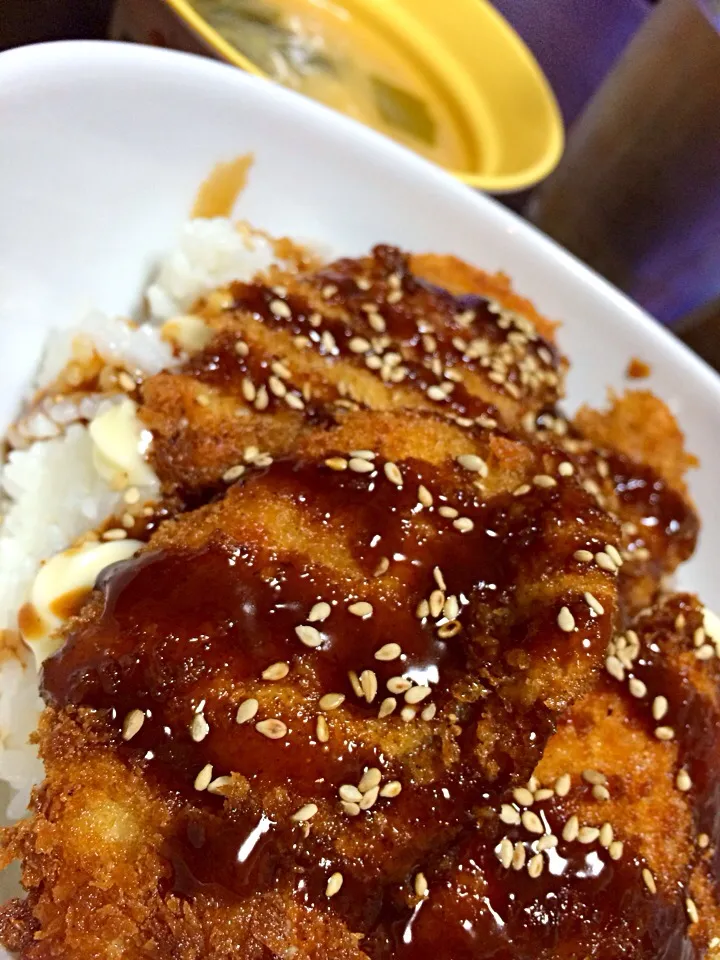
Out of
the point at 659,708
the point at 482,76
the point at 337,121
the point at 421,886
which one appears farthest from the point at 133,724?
the point at 482,76

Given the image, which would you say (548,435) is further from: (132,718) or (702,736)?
(132,718)

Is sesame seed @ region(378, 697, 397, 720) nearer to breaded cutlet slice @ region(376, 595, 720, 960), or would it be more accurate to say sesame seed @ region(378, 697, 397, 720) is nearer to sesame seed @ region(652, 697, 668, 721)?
breaded cutlet slice @ region(376, 595, 720, 960)

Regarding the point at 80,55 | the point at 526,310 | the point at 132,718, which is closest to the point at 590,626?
the point at 132,718

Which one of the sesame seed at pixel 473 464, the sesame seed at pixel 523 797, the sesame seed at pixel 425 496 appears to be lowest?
the sesame seed at pixel 523 797

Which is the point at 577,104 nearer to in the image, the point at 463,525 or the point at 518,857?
the point at 463,525

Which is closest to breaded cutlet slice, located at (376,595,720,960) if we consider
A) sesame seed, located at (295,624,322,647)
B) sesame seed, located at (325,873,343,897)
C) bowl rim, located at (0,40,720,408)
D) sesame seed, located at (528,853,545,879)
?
sesame seed, located at (528,853,545,879)

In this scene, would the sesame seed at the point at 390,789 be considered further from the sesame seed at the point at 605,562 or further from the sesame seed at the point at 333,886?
the sesame seed at the point at 605,562

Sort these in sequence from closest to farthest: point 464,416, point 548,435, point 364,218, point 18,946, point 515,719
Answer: point 18,946 < point 515,719 < point 464,416 < point 548,435 < point 364,218

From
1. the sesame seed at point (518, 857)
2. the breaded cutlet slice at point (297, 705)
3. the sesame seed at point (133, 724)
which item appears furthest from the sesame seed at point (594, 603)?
the sesame seed at point (133, 724)
